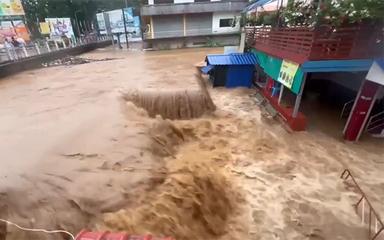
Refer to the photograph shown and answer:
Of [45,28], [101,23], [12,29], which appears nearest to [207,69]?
[12,29]

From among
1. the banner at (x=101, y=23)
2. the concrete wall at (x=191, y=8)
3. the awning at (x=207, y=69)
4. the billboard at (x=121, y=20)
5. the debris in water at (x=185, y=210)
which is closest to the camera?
the debris in water at (x=185, y=210)

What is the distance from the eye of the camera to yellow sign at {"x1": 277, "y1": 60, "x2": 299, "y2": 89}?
767 cm

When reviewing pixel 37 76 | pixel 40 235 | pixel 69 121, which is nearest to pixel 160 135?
pixel 69 121

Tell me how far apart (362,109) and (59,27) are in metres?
28.4

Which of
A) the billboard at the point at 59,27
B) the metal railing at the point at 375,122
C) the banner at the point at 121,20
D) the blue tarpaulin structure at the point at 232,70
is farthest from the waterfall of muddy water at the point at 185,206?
the banner at the point at 121,20

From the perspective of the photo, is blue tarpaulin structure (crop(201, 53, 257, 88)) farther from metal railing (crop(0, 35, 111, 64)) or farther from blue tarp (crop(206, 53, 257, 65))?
metal railing (crop(0, 35, 111, 64))

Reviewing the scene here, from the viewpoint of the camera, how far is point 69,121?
726 centimetres

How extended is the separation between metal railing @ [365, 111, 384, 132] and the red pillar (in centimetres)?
69

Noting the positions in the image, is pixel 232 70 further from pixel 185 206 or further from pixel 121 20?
pixel 121 20

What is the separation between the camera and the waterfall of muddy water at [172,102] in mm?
9484

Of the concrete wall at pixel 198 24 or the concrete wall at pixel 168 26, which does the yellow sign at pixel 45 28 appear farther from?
the concrete wall at pixel 198 24

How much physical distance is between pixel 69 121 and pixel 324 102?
930 cm

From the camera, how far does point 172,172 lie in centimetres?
551

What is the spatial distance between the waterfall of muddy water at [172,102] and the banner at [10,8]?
15896 millimetres
